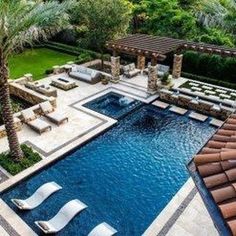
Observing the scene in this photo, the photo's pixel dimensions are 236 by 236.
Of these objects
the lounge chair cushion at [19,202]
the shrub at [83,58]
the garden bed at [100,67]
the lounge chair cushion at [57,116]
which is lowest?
the garden bed at [100,67]

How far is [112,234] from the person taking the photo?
11930 mm

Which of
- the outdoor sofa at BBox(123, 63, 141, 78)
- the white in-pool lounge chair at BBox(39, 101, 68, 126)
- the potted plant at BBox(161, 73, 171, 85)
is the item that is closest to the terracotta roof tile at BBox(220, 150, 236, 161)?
the white in-pool lounge chair at BBox(39, 101, 68, 126)

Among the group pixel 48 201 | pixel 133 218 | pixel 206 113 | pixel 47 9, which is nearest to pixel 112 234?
pixel 133 218

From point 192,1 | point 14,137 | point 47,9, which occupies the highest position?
point 47,9

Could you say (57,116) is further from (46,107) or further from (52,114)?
(46,107)

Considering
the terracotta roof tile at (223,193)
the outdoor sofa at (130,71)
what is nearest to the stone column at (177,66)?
the outdoor sofa at (130,71)

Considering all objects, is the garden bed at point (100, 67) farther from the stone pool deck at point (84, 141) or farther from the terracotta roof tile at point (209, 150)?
the terracotta roof tile at point (209, 150)

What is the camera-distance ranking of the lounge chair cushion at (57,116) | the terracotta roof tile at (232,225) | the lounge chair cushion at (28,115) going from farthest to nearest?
the lounge chair cushion at (57,116)
the lounge chair cushion at (28,115)
the terracotta roof tile at (232,225)

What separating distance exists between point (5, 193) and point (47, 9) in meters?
8.81

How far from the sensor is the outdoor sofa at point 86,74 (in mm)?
26814

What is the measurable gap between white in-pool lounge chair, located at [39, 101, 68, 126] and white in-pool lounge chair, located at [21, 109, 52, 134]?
77cm

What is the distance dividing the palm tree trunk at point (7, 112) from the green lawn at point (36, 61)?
13635mm

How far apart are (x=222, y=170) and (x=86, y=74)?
21501mm

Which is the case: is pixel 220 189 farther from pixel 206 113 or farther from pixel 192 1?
pixel 192 1
